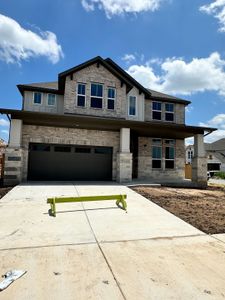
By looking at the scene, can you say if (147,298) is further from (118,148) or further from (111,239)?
(118,148)

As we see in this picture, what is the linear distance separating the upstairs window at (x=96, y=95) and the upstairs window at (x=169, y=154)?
21.9 ft

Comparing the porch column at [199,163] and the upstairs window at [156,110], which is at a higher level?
the upstairs window at [156,110]

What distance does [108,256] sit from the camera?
13.5 feet

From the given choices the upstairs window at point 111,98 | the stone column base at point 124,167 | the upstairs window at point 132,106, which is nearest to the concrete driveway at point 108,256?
the stone column base at point 124,167

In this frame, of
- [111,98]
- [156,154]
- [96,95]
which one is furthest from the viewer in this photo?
[156,154]

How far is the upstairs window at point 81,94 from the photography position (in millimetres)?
16609

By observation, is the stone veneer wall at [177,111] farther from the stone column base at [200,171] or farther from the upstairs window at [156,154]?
the stone column base at [200,171]

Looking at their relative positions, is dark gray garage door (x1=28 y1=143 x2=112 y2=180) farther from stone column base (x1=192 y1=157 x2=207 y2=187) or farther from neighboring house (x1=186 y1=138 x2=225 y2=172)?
neighboring house (x1=186 y1=138 x2=225 y2=172)

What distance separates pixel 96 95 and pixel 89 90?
2.13 feet

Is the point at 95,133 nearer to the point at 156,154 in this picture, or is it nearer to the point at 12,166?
the point at 12,166

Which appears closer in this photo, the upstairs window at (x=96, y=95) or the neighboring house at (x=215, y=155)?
the upstairs window at (x=96, y=95)

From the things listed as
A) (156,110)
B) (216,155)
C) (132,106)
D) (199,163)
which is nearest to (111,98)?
(132,106)

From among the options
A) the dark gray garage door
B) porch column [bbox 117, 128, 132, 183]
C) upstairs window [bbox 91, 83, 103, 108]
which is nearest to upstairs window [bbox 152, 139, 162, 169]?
the dark gray garage door

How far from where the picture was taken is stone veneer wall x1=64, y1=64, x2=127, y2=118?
53.7ft
